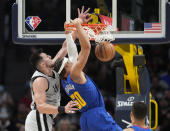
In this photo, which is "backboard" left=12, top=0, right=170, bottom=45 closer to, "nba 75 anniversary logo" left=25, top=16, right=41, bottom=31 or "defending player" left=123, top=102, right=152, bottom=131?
"nba 75 anniversary logo" left=25, top=16, right=41, bottom=31

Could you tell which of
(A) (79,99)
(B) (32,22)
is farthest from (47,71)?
(B) (32,22)

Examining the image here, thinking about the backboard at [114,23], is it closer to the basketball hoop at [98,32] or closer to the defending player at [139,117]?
the basketball hoop at [98,32]

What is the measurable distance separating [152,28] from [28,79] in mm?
5737

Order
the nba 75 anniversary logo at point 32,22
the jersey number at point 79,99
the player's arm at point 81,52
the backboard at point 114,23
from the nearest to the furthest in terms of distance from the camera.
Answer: the player's arm at point 81,52
the jersey number at point 79,99
the backboard at point 114,23
the nba 75 anniversary logo at point 32,22

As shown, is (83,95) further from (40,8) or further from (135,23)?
(40,8)

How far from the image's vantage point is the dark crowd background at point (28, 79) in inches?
379

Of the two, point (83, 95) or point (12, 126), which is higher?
point (83, 95)

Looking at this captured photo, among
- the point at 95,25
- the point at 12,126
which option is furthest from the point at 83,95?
the point at 12,126

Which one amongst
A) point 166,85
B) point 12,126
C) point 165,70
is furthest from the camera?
point 165,70

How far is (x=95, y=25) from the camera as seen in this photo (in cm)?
620

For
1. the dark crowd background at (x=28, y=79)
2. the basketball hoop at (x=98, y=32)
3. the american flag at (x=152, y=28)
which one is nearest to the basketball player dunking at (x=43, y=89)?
the basketball hoop at (x=98, y=32)

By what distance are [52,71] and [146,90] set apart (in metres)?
1.51

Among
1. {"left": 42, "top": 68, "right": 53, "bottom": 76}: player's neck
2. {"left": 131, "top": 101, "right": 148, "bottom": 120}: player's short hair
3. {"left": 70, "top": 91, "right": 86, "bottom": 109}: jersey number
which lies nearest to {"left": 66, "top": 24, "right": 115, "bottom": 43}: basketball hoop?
{"left": 42, "top": 68, "right": 53, "bottom": 76}: player's neck

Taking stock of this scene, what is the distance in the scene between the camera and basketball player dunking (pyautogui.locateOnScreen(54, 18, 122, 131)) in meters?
5.28
